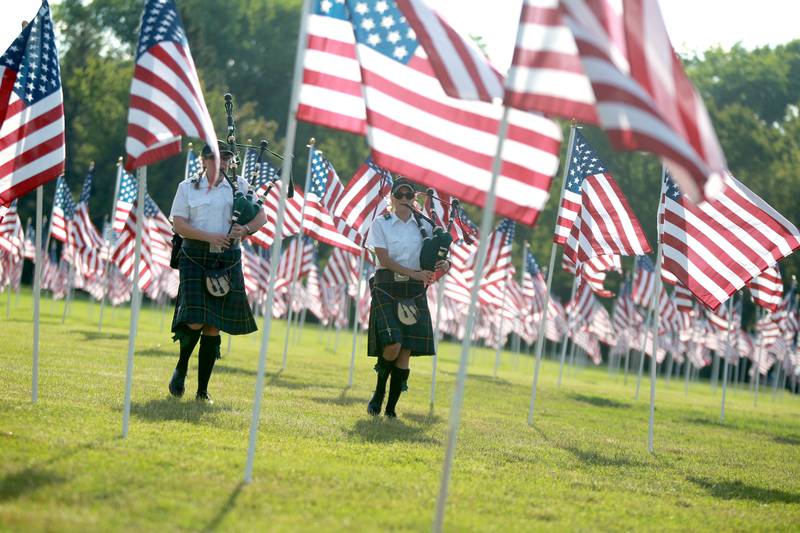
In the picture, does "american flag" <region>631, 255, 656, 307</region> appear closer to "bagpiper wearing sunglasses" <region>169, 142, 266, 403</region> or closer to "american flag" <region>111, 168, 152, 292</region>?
"american flag" <region>111, 168, 152, 292</region>

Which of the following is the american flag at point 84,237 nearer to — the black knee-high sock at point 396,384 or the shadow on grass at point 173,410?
the black knee-high sock at point 396,384

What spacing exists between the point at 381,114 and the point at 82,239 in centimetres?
2280

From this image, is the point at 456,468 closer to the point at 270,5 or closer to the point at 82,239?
the point at 82,239

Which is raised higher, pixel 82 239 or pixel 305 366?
pixel 82 239

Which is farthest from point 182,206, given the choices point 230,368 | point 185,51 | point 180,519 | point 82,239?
point 82,239

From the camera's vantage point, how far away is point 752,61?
81875 millimetres

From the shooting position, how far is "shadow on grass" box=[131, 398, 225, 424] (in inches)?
382

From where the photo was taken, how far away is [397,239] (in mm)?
11938

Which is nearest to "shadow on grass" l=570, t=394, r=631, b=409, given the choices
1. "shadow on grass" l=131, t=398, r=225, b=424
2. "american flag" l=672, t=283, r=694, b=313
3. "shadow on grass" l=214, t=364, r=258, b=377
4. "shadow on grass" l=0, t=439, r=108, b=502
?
"american flag" l=672, t=283, r=694, b=313

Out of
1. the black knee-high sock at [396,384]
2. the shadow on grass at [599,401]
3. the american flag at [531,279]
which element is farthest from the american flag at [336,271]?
the black knee-high sock at [396,384]

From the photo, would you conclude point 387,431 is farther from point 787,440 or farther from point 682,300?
point 682,300

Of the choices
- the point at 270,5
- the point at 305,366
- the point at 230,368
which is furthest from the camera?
the point at 270,5

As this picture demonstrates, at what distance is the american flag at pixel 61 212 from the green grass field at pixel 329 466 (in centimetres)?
1463

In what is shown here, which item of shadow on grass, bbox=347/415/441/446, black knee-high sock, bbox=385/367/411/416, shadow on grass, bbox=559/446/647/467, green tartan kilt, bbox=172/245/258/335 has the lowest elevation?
shadow on grass, bbox=559/446/647/467
